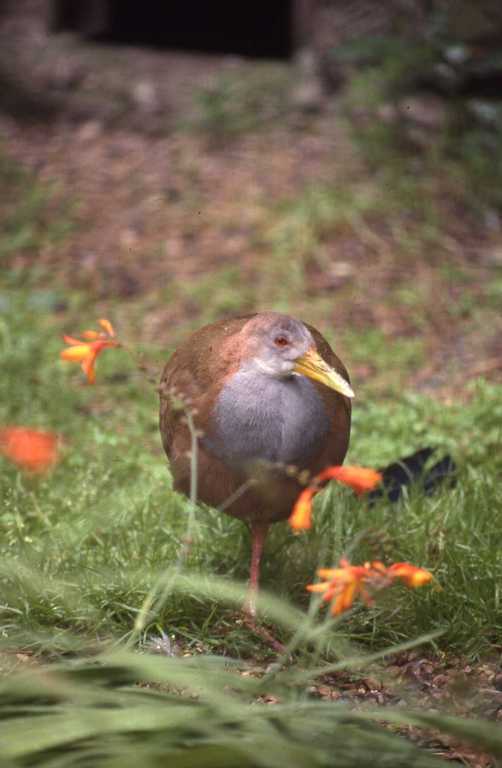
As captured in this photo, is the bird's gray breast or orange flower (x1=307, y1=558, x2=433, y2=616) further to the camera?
the bird's gray breast

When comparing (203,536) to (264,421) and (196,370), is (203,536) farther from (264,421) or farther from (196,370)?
(264,421)

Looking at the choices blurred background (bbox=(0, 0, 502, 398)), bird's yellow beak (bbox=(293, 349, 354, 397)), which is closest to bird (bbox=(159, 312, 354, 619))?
bird's yellow beak (bbox=(293, 349, 354, 397))

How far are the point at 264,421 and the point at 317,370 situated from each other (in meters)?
0.20

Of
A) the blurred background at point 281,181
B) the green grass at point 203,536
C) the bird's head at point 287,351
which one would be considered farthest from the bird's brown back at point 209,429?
the blurred background at point 281,181

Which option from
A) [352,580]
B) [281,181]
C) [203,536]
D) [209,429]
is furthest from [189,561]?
[281,181]

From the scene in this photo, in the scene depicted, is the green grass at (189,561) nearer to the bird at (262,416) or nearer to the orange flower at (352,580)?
the orange flower at (352,580)

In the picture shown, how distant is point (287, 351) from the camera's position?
10.9ft

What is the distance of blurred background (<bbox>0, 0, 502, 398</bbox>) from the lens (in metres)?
6.22

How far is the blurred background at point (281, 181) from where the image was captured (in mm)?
6223

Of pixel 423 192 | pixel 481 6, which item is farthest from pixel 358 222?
pixel 481 6

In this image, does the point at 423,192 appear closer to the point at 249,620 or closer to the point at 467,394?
the point at 467,394

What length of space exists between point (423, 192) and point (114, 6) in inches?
125

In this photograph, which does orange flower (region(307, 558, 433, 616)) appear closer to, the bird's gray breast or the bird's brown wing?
the bird's gray breast

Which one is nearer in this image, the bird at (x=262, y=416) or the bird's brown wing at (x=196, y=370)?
the bird at (x=262, y=416)
